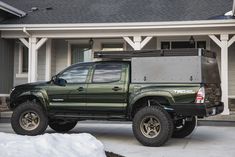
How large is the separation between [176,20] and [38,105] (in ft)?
23.5

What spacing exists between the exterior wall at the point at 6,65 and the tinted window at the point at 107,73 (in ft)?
27.0

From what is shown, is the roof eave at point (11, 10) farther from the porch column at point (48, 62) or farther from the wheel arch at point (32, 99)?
the wheel arch at point (32, 99)

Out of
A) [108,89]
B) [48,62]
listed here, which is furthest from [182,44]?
[108,89]

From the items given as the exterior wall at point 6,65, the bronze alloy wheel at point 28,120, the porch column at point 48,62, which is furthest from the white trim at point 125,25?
the bronze alloy wheel at point 28,120

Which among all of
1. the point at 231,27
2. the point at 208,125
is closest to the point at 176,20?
the point at 231,27

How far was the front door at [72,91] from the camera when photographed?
32.9 feet

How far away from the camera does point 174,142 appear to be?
9.95 metres

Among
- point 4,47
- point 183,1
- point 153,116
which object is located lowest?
point 153,116

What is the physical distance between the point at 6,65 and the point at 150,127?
1004cm

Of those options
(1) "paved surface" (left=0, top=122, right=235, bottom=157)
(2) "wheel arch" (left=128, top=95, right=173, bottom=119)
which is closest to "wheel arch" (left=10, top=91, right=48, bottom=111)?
(1) "paved surface" (left=0, top=122, right=235, bottom=157)

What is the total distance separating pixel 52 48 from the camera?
18.3m

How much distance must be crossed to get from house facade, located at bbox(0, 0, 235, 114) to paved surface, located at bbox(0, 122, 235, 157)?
13.3 ft

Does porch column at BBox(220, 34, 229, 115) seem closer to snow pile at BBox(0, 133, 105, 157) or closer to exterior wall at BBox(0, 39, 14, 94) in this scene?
snow pile at BBox(0, 133, 105, 157)

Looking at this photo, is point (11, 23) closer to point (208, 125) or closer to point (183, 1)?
point (183, 1)
